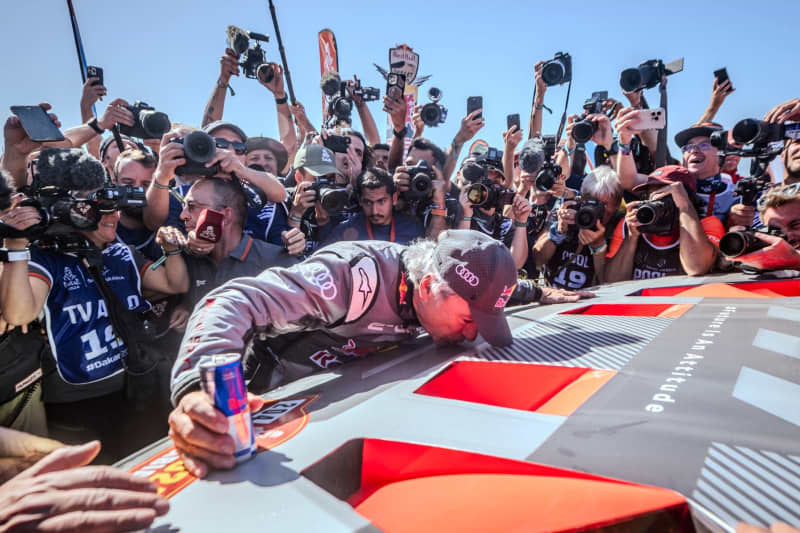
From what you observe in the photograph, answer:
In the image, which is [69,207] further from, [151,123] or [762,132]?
[762,132]

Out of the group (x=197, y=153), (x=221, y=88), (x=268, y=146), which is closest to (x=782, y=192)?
(x=197, y=153)

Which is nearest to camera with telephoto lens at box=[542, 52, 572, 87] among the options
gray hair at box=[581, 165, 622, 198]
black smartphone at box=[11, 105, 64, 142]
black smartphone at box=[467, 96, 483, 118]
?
black smartphone at box=[467, 96, 483, 118]

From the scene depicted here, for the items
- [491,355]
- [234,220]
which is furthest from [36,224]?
[491,355]

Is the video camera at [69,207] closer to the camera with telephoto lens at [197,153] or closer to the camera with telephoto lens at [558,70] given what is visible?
the camera with telephoto lens at [197,153]

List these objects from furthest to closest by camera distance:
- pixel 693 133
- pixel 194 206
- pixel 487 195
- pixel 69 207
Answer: pixel 487 195 < pixel 693 133 < pixel 194 206 < pixel 69 207

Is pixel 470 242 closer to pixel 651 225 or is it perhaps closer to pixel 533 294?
pixel 533 294

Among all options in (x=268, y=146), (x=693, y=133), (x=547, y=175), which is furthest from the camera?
(x=268, y=146)

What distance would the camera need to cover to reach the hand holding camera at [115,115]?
3.10 m

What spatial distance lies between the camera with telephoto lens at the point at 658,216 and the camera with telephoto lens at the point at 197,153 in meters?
2.81

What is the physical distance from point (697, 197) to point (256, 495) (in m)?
3.52

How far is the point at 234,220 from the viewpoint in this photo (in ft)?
8.83

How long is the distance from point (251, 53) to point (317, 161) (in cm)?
219

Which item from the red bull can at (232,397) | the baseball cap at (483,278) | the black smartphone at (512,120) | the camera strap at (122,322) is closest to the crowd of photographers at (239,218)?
the camera strap at (122,322)

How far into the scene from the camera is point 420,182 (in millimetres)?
3252
